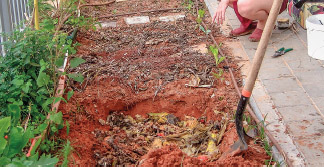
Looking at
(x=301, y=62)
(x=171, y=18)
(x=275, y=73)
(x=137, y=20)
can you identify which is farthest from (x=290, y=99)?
(x=137, y=20)

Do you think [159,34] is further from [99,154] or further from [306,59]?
[99,154]

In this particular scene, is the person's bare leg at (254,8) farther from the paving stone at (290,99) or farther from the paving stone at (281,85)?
the paving stone at (290,99)

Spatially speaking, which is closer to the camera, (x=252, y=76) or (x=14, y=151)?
(x=14, y=151)

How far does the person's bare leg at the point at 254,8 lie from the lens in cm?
526

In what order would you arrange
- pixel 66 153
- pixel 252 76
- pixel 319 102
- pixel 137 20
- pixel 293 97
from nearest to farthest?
pixel 66 153
pixel 252 76
pixel 319 102
pixel 293 97
pixel 137 20

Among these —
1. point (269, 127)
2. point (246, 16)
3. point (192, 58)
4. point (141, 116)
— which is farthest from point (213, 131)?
point (246, 16)

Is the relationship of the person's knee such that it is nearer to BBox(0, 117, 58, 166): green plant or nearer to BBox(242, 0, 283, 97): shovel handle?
BBox(242, 0, 283, 97): shovel handle

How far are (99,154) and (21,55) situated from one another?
1.09 m

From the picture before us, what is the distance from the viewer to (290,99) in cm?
413

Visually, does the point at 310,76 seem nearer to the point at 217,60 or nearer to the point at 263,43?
the point at 217,60

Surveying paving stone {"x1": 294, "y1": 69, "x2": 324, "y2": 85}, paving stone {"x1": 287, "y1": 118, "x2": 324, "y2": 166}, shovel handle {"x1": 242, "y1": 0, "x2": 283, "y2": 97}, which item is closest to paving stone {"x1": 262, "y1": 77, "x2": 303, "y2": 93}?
paving stone {"x1": 294, "y1": 69, "x2": 324, "y2": 85}

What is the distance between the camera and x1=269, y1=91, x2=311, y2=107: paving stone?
4055mm

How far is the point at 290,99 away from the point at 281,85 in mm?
306

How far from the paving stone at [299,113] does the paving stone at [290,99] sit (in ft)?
0.21
